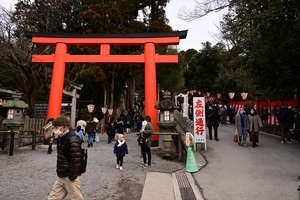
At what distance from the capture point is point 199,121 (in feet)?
27.8

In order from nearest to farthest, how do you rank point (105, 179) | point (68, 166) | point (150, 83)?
point (68, 166), point (105, 179), point (150, 83)

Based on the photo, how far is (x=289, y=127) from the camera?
9438mm

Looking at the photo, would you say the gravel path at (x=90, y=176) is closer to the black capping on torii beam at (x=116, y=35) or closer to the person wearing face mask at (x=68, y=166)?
the person wearing face mask at (x=68, y=166)

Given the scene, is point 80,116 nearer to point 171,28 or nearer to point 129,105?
point 129,105

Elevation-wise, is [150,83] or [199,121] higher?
[150,83]

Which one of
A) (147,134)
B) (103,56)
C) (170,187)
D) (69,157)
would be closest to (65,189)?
(69,157)

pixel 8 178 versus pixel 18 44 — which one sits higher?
pixel 18 44

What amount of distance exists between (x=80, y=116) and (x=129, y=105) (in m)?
5.89

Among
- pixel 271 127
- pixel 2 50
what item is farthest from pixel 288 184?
pixel 2 50

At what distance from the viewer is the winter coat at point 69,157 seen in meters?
2.93

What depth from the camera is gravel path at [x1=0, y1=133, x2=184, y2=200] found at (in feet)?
14.4

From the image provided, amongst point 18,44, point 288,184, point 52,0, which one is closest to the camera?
point 288,184

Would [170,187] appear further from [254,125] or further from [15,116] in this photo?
[15,116]

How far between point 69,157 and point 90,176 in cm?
283
